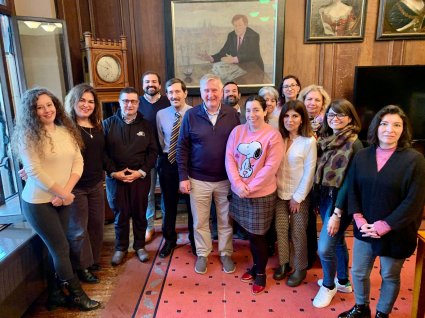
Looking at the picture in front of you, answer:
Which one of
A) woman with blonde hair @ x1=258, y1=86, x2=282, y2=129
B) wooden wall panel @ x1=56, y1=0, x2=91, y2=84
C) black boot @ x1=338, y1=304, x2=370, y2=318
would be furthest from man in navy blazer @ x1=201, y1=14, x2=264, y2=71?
black boot @ x1=338, y1=304, x2=370, y2=318

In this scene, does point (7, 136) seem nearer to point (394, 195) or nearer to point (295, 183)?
point (295, 183)

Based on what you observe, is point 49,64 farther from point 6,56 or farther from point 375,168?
point 375,168

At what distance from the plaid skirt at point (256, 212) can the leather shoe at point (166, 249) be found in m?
0.80

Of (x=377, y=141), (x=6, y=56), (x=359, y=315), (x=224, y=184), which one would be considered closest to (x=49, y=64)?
(x=6, y=56)

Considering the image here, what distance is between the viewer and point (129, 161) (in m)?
2.23

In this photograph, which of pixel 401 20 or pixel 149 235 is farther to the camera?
Answer: pixel 401 20

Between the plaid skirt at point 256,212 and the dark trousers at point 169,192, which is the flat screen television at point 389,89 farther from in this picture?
the dark trousers at point 169,192

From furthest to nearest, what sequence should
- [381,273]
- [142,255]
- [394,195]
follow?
[142,255] → [381,273] → [394,195]

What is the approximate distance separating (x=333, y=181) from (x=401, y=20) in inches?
94.3

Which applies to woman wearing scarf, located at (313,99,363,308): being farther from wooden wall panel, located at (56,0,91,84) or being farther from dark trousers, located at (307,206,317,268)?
wooden wall panel, located at (56,0,91,84)

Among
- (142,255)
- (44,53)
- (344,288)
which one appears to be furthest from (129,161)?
(344,288)

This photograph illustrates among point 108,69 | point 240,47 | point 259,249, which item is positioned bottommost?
point 259,249

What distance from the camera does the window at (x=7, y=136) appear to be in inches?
81.9

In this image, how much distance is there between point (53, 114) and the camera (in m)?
1.72
